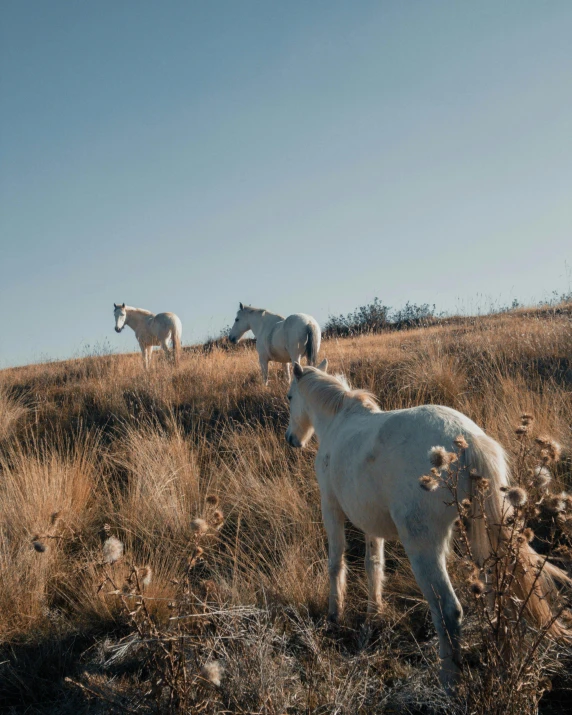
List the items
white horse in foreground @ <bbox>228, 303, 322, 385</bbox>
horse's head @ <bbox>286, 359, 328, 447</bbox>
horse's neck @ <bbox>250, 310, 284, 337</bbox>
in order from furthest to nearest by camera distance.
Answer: horse's neck @ <bbox>250, 310, 284, 337</bbox>
white horse in foreground @ <bbox>228, 303, 322, 385</bbox>
horse's head @ <bbox>286, 359, 328, 447</bbox>

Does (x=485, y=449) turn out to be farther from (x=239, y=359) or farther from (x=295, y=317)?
(x=239, y=359)

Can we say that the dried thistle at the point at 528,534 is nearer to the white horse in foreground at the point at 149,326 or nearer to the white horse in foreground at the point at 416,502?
the white horse in foreground at the point at 416,502

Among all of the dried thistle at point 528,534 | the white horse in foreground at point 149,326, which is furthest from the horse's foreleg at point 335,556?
the white horse in foreground at point 149,326

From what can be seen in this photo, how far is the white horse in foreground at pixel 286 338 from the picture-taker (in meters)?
10.0

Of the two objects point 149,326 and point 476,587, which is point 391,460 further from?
point 149,326

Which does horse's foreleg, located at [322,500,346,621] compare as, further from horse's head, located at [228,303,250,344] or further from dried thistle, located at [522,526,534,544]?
horse's head, located at [228,303,250,344]

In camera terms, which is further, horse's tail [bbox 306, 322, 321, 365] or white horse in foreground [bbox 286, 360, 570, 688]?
horse's tail [bbox 306, 322, 321, 365]

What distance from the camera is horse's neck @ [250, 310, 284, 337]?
11.7 m

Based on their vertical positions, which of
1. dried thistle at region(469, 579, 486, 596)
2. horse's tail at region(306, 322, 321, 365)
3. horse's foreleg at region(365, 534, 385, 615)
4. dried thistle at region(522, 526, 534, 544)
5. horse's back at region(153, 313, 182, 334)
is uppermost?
horse's back at region(153, 313, 182, 334)

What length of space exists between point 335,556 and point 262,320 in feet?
29.2

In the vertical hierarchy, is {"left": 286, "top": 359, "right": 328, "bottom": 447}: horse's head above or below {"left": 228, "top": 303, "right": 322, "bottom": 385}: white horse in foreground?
below

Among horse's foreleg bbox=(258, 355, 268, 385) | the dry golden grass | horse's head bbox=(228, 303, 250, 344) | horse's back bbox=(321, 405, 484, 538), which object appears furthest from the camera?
horse's head bbox=(228, 303, 250, 344)

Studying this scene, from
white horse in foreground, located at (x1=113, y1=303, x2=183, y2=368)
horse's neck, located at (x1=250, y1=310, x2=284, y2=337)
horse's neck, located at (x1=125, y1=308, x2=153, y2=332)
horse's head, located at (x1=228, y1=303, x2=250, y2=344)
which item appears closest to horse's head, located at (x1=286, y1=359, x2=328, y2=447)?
horse's neck, located at (x1=250, y1=310, x2=284, y2=337)

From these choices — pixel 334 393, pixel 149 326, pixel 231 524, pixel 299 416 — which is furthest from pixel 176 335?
pixel 334 393
